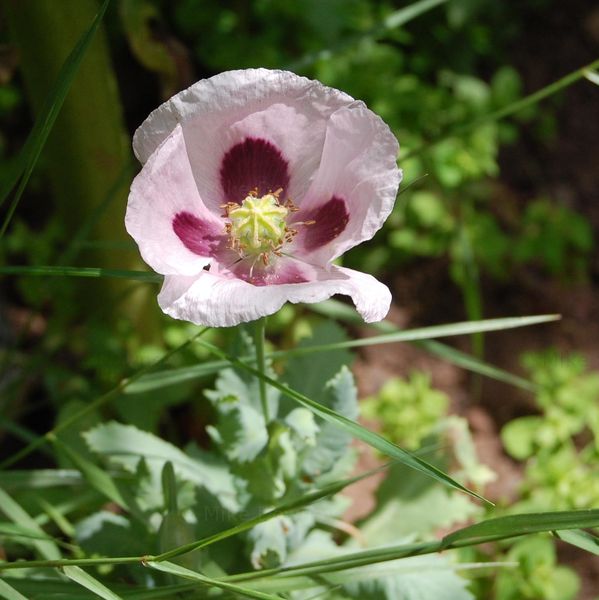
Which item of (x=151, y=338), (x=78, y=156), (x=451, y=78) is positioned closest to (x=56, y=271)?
(x=78, y=156)

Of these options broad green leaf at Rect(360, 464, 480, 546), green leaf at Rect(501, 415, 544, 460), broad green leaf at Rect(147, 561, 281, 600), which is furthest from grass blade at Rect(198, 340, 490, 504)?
green leaf at Rect(501, 415, 544, 460)

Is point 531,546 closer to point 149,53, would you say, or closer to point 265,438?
point 265,438

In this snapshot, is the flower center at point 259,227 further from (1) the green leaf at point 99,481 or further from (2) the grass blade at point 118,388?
(1) the green leaf at point 99,481

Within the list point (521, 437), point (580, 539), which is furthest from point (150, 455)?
point (521, 437)

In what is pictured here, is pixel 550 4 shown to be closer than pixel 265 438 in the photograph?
No

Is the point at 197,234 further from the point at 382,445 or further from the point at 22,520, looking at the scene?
the point at 22,520

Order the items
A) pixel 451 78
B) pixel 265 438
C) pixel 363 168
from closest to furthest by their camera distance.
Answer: pixel 363 168, pixel 265 438, pixel 451 78

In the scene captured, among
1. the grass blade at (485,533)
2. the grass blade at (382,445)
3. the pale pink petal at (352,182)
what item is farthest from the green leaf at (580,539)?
the pale pink petal at (352,182)
